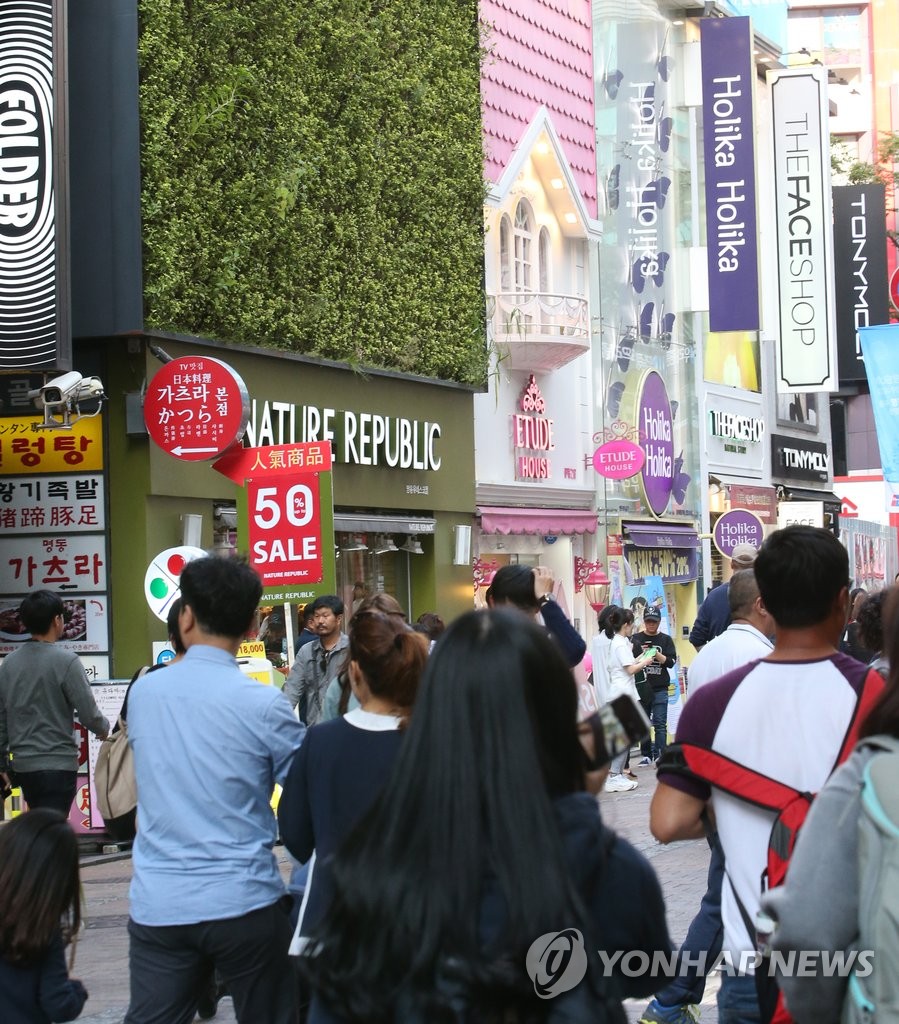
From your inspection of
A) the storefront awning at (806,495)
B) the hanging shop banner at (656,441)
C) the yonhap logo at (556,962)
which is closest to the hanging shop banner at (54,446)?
the hanging shop banner at (656,441)

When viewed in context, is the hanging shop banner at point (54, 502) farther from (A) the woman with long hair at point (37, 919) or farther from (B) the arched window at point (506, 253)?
(A) the woman with long hair at point (37, 919)

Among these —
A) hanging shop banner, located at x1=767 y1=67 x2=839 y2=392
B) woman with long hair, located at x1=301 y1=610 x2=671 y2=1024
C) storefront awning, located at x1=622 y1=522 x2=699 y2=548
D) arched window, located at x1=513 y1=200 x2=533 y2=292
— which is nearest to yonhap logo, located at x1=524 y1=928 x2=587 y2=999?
woman with long hair, located at x1=301 y1=610 x2=671 y2=1024

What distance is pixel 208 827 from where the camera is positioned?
Result: 503 centimetres

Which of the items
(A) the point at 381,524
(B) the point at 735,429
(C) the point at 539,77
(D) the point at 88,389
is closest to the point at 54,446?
(D) the point at 88,389

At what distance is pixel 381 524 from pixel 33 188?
24.2 ft

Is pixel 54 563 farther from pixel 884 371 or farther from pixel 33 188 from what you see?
pixel 884 371

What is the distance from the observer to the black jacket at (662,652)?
21.1 m

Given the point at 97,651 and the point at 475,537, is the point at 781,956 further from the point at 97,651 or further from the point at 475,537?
the point at 475,537

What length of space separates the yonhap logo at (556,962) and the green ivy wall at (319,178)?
14.5 m

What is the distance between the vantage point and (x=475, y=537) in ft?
79.6

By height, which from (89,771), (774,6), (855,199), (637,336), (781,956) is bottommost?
(89,771)

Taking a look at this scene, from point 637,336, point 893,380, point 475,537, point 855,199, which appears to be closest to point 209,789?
point 893,380

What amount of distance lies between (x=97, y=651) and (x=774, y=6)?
90.7 feet

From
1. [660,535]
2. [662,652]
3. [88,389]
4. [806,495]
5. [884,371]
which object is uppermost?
[884,371]
